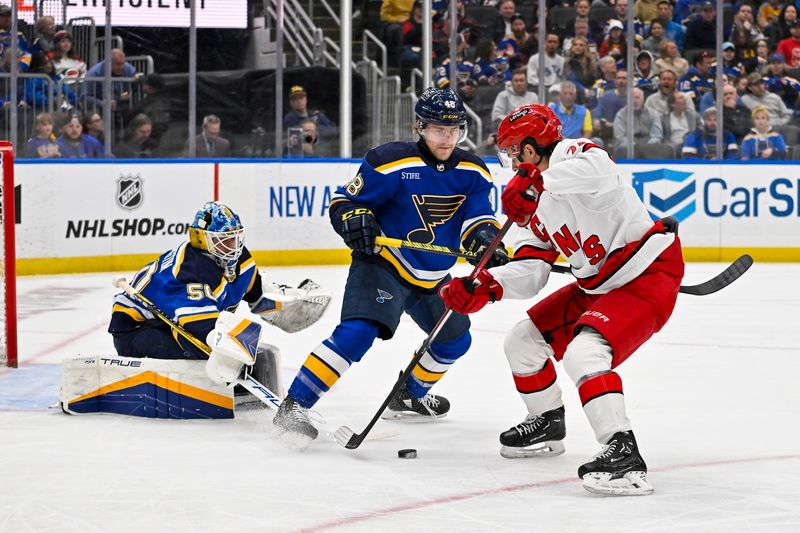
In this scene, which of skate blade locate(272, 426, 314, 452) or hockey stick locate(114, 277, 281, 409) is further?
hockey stick locate(114, 277, 281, 409)

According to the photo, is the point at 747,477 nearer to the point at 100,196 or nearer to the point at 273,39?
the point at 100,196

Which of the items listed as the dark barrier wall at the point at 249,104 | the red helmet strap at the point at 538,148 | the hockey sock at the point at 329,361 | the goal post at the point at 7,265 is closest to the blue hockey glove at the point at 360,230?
the hockey sock at the point at 329,361

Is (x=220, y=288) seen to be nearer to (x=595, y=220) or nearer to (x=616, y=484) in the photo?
(x=595, y=220)

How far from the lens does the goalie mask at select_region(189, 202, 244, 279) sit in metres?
4.07

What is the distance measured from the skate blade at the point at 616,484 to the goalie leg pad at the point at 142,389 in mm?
1418

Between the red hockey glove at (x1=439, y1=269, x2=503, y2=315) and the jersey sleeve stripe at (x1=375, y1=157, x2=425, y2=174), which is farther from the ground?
the jersey sleeve stripe at (x1=375, y1=157, x2=425, y2=174)

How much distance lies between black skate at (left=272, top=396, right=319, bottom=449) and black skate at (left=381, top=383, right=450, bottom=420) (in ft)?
1.82

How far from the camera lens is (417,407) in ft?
13.8

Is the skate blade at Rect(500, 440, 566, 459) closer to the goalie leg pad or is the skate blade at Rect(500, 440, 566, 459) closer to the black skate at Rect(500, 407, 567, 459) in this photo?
the black skate at Rect(500, 407, 567, 459)

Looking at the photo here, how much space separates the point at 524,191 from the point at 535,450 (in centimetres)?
79

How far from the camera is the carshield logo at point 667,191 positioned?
382 inches

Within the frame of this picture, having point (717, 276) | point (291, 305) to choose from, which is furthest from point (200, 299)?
point (717, 276)

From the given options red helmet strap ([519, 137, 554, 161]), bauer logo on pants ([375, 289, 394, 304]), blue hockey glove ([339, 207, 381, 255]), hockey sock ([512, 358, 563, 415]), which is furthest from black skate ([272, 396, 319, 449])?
red helmet strap ([519, 137, 554, 161])

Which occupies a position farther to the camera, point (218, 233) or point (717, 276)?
point (218, 233)
